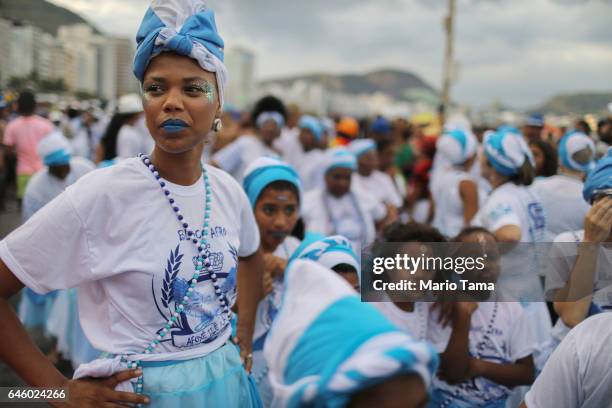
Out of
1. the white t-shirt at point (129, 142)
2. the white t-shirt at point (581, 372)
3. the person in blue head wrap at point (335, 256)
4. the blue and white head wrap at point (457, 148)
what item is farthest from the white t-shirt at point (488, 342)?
the white t-shirt at point (129, 142)

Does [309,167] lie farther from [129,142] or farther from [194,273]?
[194,273]

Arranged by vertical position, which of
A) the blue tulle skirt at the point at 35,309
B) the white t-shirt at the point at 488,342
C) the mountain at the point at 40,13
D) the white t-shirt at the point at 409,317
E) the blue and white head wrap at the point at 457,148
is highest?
the mountain at the point at 40,13

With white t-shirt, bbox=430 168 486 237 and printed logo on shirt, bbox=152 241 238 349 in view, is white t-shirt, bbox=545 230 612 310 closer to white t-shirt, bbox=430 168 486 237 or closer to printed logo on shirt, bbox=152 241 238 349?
printed logo on shirt, bbox=152 241 238 349

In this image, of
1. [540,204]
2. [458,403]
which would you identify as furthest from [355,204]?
[458,403]

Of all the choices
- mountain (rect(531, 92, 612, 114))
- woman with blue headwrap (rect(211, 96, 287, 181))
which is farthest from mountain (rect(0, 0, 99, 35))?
mountain (rect(531, 92, 612, 114))

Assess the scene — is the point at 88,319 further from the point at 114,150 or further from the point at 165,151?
the point at 114,150

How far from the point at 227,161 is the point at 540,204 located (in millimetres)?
4085

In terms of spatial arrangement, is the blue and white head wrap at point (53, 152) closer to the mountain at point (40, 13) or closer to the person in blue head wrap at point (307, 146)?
the mountain at point (40, 13)

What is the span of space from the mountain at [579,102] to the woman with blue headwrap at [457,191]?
1.44 m

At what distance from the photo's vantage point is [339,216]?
5492 mm

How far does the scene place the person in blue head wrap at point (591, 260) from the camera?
A: 2.37 metres

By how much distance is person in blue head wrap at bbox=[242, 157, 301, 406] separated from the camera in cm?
307

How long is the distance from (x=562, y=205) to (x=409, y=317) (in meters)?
2.30

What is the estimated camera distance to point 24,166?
8.25 m
